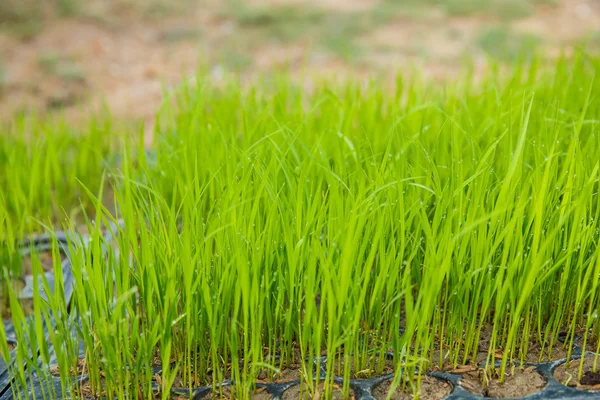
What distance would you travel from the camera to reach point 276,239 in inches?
59.9

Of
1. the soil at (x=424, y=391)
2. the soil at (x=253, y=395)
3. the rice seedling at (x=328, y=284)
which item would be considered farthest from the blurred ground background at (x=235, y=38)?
the soil at (x=424, y=391)

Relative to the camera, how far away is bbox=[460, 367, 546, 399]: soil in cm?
146

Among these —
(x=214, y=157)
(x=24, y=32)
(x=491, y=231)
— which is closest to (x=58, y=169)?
(x=214, y=157)

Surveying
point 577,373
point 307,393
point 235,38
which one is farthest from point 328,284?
point 235,38

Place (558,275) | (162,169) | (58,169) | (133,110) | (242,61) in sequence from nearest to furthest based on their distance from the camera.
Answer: (558,275) → (162,169) → (58,169) → (133,110) → (242,61)

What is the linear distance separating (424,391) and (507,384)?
0.55 feet

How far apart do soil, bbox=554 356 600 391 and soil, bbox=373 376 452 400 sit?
0.23m

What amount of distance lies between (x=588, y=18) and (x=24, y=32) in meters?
4.39

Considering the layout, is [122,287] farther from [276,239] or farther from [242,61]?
[242,61]

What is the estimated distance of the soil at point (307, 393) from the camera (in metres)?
1.43

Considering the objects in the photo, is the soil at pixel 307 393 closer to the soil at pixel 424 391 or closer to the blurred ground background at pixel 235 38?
the soil at pixel 424 391

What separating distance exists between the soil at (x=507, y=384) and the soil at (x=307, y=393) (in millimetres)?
245

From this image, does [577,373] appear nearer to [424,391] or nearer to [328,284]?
[424,391]

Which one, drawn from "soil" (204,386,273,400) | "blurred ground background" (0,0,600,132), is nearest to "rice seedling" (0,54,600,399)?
"soil" (204,386,273,400)
